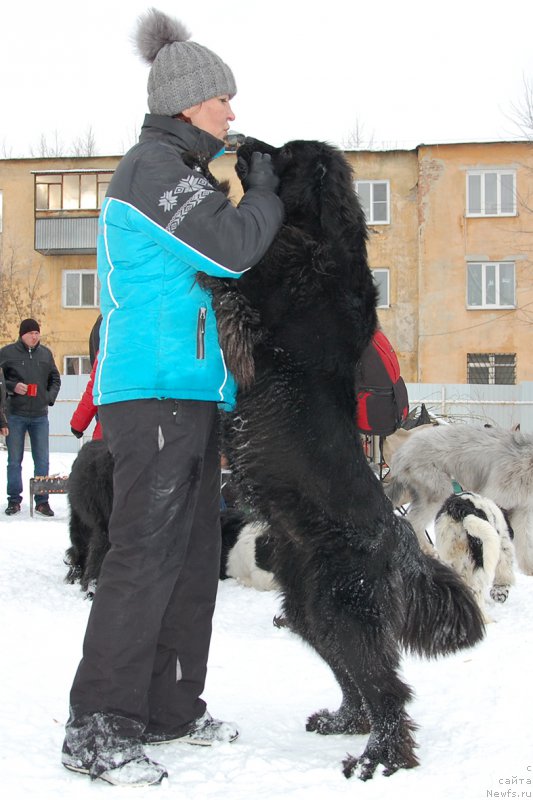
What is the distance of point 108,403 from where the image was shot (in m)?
2.23

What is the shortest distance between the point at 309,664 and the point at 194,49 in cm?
252

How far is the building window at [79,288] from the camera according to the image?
2438 cm

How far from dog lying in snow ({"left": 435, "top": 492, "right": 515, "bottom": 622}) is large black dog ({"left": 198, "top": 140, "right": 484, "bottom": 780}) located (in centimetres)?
231

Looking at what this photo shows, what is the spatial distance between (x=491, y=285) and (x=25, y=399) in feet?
54.6

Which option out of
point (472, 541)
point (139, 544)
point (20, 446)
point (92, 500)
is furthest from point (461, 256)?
point (139, 544)

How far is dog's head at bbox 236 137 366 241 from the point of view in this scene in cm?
224

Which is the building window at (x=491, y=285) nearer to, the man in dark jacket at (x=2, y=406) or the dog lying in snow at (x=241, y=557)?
the man in dark jacket at (x=2, y=406)

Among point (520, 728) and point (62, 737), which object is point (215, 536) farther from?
point (520, 728)

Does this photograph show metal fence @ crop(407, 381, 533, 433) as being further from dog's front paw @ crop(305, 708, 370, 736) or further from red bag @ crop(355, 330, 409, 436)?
dog's front paw @ crop(305, 708, 370, 736)

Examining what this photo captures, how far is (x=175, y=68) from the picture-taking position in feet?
7.64

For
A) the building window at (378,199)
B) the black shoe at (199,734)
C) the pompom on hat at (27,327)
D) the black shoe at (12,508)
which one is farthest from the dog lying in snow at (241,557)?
the building window at (378,199)

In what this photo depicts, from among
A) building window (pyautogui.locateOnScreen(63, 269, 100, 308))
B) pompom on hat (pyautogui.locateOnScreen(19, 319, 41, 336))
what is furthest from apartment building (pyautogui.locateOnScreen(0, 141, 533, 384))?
pompom on hat (pyautogui.locateOnScreen(19, 319, 41, 336))

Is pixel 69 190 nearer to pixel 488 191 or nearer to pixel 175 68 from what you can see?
pixel 488 191

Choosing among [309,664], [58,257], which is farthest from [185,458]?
[58,257]
